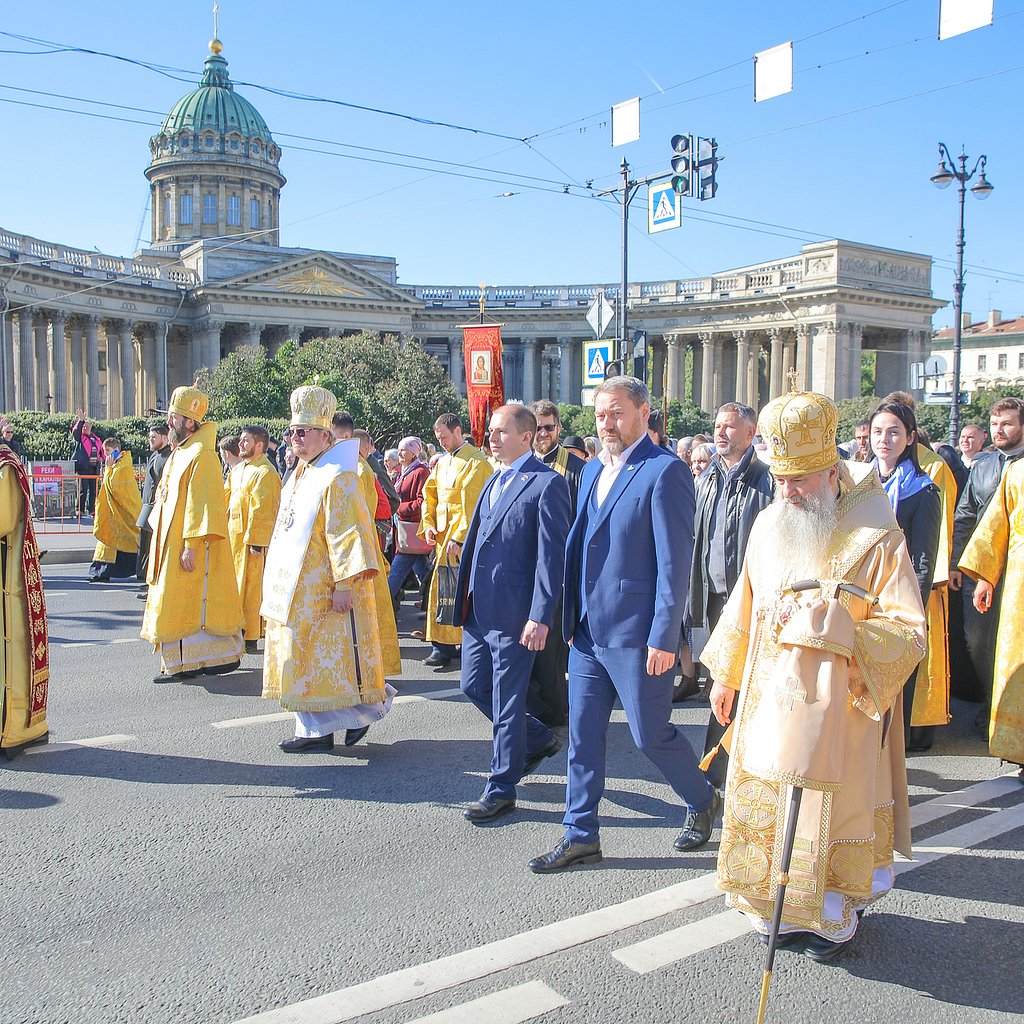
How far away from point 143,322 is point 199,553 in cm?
5858

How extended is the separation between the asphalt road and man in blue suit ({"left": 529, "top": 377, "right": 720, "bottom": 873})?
419mm

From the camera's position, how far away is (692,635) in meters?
6.91

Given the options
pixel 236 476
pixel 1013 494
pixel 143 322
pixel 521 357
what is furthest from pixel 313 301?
pixel 1013 494

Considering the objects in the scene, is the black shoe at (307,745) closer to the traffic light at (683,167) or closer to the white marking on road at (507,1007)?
the white marking on road at (507,1007)

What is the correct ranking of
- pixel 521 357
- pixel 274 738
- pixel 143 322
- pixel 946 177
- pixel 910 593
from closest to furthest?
pixel 910 593 → pixel 274 738 → pixel 946 177 → pixel 143 322 → pixel 521 357

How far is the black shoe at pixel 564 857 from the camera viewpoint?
4.40 metres

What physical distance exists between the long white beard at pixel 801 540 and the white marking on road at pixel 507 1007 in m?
1.65

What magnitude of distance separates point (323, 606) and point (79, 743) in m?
1.88

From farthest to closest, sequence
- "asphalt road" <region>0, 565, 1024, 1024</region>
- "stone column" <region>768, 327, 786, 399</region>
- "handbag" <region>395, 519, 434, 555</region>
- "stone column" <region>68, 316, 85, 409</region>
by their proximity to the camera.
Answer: "stone column" <region>768, 327, 786, 399</region> → "stone column" <region>68, 316, 85, 409</region> → "handbag" <region>395, 519, 434, 555</region> → "asphalt road" <region>0, 565, 1024, 1024</region>

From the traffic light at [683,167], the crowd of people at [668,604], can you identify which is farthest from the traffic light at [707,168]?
the crowd of people at [668,604]

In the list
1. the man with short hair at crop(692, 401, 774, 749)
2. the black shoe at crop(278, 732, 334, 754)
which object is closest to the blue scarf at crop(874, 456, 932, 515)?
the man with short hair at crop(692, 401, 774, 749)

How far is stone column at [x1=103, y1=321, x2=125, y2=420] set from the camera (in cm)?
6012

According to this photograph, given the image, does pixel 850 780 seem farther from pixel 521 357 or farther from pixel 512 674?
pixel 521 357

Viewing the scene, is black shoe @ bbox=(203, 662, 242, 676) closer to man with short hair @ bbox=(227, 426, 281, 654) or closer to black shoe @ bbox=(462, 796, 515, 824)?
man with short hair @ bbox=(227, 426, 281, 654)
